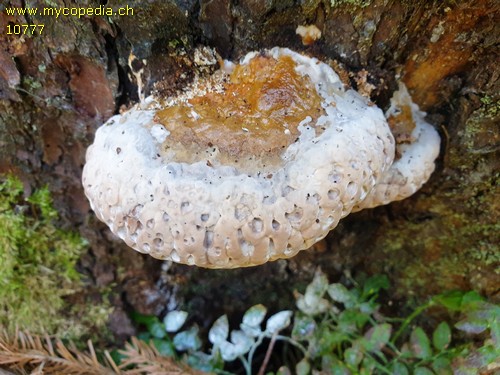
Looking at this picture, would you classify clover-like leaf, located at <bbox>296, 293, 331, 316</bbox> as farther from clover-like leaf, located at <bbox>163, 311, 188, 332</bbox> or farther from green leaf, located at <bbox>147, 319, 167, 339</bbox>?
green leaf, located at <bbox>147, 319, 167, 339</bbox>

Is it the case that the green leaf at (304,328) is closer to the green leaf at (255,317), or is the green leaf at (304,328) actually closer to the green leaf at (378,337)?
the green leaf at (255,317)

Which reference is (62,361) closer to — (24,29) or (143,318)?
(143,318)

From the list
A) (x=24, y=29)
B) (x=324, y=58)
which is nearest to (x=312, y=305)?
(x=324, y=58)

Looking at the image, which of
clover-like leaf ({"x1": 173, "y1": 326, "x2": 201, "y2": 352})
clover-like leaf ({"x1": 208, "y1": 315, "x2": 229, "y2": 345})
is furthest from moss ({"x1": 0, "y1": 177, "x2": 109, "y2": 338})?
clover-like leaf ({"x1": 208, "y1": 315, "x2": 229, "y2": 345})

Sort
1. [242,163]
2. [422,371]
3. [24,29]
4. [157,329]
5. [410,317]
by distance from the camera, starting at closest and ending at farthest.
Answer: [242,163] < [24,29] < [422,371] < [410,317] < [157,329]

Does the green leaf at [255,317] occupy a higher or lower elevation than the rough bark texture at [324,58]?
lower

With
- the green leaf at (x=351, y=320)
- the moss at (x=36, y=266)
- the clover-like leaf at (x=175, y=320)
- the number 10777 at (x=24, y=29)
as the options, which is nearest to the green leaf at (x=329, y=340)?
the green leaf at (x=351, y=320)

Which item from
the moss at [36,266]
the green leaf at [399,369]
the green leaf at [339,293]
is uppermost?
the moss at [36,266]
